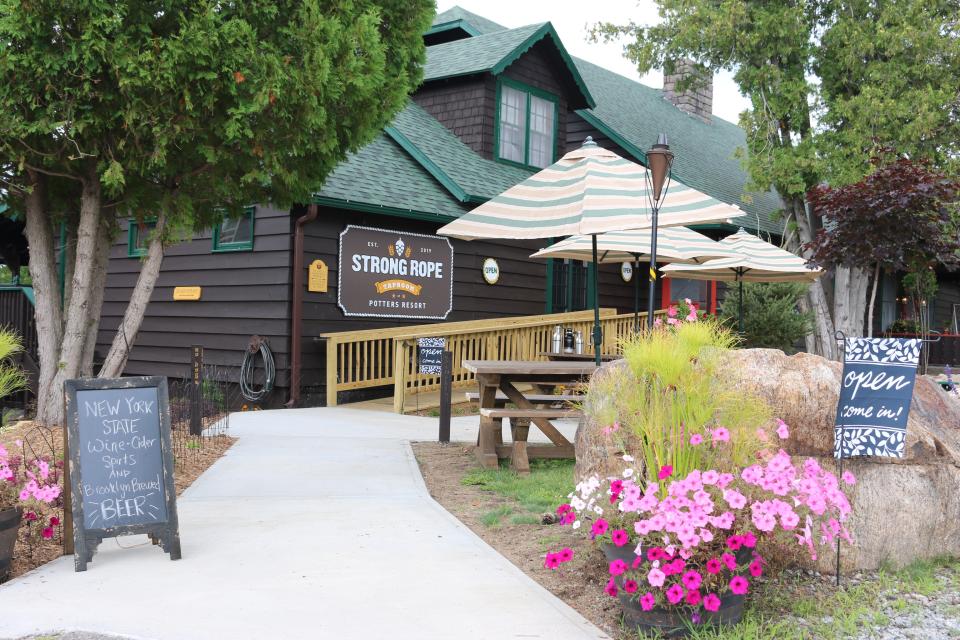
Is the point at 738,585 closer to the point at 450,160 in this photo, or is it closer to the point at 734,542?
the point at 734,542

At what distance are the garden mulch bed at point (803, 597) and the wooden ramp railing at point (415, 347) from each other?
6.70 meters

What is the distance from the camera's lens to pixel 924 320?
22.7 meters

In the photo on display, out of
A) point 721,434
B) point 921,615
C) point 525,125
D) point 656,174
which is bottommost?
point 921,615

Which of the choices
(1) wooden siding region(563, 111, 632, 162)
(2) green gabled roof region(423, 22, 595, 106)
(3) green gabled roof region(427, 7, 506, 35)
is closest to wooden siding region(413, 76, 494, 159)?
(2) green gabled roof region(423, 22, 595, 106)

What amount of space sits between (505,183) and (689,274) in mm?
4016

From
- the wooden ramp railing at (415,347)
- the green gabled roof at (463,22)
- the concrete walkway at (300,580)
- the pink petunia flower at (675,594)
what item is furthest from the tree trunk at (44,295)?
the green gabled roof at (463,22)

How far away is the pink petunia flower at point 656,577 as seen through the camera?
129 inches

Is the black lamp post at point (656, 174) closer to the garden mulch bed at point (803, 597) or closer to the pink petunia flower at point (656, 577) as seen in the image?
the garden mulch bed at point (803, 597)

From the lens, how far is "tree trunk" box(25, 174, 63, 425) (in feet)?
27.0

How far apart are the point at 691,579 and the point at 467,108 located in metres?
14.4

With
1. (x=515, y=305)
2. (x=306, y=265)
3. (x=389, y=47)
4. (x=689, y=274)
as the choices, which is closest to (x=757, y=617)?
(x=389, y=47)

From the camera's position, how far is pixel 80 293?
26.5 ft

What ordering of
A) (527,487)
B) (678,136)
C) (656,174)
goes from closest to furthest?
(527,487) < (656,174) < (678,136)

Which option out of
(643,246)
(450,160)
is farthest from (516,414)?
(450,160)
